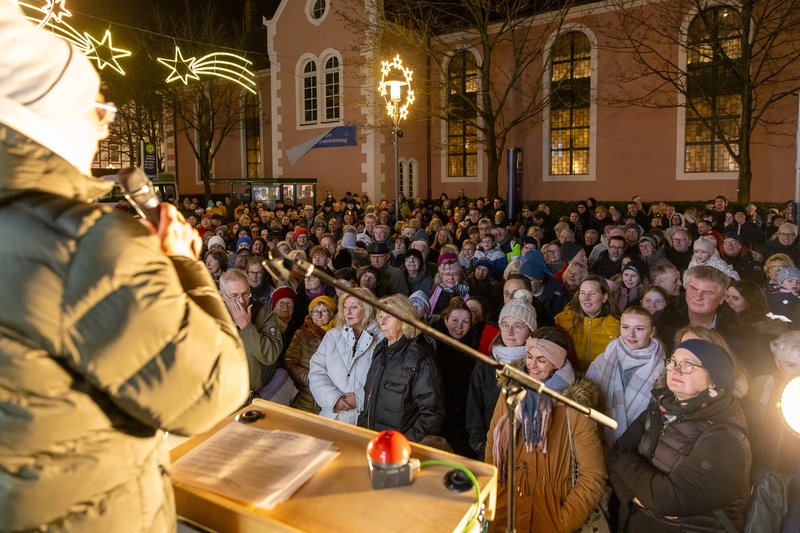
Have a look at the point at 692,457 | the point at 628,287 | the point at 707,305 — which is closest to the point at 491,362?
the point at 692,457

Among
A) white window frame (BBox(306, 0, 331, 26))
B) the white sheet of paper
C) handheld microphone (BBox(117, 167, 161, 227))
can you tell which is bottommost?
the white sheet of paper

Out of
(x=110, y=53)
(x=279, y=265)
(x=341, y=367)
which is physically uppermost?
(x=110, y=53)

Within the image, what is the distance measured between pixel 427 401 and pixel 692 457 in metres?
1.76

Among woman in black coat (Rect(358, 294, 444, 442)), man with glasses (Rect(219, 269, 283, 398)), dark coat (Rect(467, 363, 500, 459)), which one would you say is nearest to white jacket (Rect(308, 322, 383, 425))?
woman in black coat (Rect(358, 294, 444, 442))

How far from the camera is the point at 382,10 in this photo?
19641 mm

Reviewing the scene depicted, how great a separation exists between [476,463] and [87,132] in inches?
55.0

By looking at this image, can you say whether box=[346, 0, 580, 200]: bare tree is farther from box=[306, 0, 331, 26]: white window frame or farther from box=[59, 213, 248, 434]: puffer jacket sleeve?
box=[59, 213, 248, 434]: puffer jacket sleeve

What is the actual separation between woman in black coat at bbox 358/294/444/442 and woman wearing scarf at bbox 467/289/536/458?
32cm

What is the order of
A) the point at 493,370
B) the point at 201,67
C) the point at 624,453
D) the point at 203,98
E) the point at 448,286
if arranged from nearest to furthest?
the point at 624,453 < the point at 493,370 < the point at 448,286 < the point at 201,67 < the point at 203,98

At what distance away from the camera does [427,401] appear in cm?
425

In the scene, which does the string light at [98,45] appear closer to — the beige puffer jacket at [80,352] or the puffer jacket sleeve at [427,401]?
the puffer jacket sleeve at [427,401]

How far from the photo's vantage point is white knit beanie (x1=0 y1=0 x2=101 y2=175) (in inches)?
47.8

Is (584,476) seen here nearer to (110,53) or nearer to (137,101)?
(110,53)

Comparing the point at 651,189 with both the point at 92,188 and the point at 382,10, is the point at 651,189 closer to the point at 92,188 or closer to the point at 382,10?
the point at 382,10
